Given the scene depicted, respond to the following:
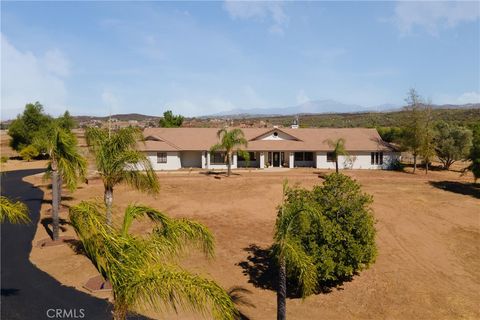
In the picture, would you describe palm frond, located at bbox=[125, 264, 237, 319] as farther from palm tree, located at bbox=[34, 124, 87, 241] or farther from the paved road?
palm tree, located at bbox=[34, 124, 87, 241]

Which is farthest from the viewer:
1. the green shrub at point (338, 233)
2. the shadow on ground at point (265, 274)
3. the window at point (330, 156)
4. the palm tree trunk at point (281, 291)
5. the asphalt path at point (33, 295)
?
the window at point (330, 156)

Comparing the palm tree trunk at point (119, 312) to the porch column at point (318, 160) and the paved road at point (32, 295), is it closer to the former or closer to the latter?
the paved road at point (32, 295)

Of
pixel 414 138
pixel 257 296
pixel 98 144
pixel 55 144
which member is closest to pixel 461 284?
pixel 257 296

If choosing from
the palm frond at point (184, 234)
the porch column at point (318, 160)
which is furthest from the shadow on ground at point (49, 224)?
the porch column at point (318, 160)

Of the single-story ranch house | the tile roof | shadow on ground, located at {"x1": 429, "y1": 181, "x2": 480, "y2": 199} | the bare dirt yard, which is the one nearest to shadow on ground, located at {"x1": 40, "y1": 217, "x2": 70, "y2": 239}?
the bare dirt yard

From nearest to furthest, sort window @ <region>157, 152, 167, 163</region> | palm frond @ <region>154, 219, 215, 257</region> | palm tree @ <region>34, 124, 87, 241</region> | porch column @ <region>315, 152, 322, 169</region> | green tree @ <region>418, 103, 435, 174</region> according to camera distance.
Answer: palm frond @ <region>154, 219, 215, 257</region> → palm tree @ <region>34, 124, 87, 241</region> → green tree @ <region>418, 103, 435, 174</region> → window @ <region>157, 152, 167, 163</region> → porch column @ <region>315, 152, 322, 169</region>

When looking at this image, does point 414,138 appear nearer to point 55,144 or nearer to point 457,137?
point 457,137

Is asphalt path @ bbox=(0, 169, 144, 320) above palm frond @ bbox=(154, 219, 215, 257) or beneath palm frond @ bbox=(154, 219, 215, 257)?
beneath
